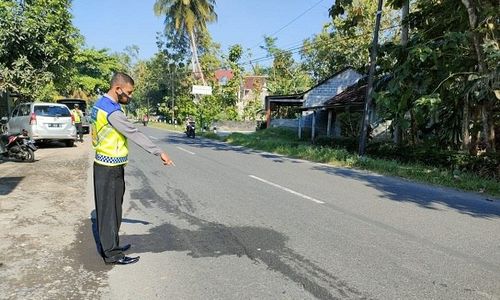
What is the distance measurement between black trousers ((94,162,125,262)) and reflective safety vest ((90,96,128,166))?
92mm

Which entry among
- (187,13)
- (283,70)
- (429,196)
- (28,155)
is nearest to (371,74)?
(429,196)

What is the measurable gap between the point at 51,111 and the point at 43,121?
61cm

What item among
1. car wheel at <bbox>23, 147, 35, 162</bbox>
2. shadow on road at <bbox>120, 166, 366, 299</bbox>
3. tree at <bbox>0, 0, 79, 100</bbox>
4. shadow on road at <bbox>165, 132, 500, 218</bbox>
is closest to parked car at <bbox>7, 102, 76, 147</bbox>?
tree at <bbox>0, 0, 79, 100</bbox>

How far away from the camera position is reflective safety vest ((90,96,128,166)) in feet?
15.0

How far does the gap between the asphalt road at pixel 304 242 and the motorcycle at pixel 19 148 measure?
4.81 meters

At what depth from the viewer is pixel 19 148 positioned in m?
13.2

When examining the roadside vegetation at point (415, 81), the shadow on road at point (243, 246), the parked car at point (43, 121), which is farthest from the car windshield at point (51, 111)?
the shadow on road at point (243, 246)

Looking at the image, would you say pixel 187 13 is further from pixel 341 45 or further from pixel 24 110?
pixel 24 110

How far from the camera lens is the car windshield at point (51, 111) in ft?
56.0

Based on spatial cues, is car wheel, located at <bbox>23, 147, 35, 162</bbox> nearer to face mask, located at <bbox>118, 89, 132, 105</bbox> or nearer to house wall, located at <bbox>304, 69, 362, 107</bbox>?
face mask, located at <bbox>118, 89, 132, 105</bbox>

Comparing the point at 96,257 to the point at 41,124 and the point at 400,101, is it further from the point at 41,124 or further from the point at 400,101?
the point at 41,124

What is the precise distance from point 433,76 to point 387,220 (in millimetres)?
9587

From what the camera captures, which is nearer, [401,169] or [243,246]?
[243,246]

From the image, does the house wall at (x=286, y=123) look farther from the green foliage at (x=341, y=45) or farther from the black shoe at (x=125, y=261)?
the black shoe at (x=125, y=261)
